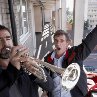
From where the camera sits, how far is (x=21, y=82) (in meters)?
1.60

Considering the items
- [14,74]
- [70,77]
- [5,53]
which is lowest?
[70,77]

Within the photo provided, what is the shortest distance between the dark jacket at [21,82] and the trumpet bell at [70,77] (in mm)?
126

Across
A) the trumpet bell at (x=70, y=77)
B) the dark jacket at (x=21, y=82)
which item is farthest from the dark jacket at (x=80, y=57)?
the dark jacket at (x=21, y=82)

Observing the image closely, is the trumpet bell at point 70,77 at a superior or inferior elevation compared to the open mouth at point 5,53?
inferior

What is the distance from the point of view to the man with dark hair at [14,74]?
4.49 feet

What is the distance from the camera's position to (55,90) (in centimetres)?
214

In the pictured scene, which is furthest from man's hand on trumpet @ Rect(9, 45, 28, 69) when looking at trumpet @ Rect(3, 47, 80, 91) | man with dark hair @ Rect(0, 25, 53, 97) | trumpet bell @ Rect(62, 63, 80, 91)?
trumpet bell @ Rect(62, 63, 80, 91)

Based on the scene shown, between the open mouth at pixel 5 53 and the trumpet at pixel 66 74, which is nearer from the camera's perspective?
the open mouth at pixel 5 53

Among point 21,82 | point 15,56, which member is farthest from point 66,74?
point 15,56

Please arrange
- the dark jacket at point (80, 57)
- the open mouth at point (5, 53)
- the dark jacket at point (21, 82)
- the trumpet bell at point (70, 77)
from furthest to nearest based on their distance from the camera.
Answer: the dark jacket at point (80, 57) < the trumpet bell at point (70, 77) < the open mouth at point (5, 53) < the dark jacket at point (21, 82)

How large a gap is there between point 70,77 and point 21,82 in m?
0.42

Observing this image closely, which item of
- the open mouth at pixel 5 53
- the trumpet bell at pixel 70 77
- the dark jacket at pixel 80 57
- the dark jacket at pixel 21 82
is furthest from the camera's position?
the dark jacket at pixel 80 57

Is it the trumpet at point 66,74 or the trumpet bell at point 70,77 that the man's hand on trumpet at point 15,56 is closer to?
the trumpet at point 66,74

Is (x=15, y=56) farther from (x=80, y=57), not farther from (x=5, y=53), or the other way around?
(x=80, y=57)
